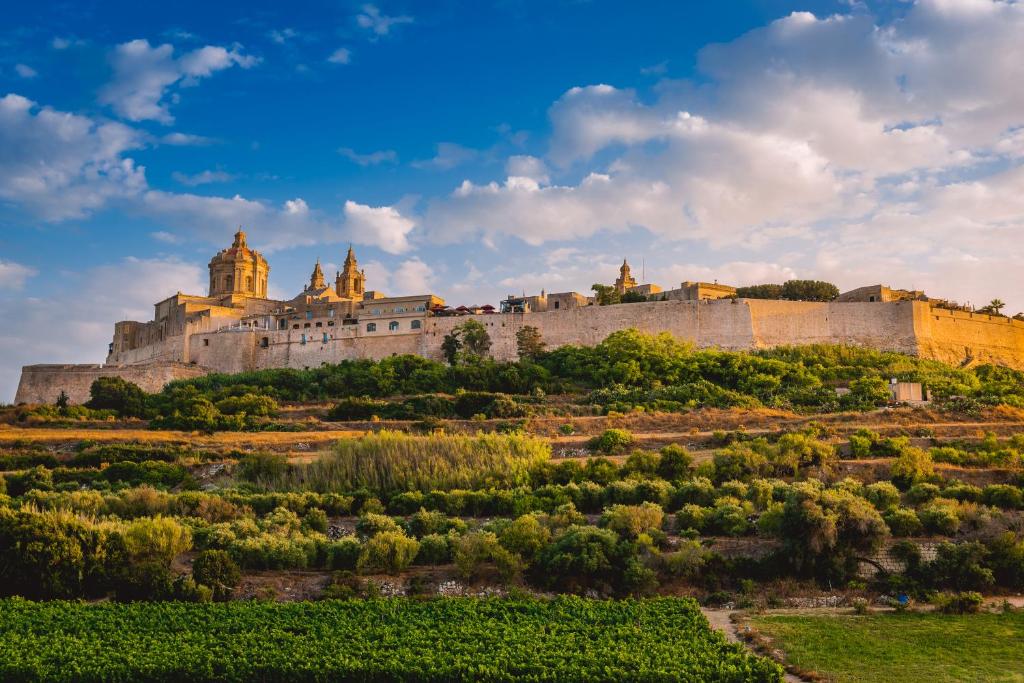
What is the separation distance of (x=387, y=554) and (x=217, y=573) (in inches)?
109

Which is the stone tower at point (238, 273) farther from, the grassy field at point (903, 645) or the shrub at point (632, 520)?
the grassy field at point (903, 645)

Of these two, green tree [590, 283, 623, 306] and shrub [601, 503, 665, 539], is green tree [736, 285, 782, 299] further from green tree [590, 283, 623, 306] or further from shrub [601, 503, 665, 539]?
shrub [601, 503, 665, 539]

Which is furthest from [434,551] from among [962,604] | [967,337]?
[967,337]

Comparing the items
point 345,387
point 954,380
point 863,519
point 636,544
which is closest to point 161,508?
point 636,544

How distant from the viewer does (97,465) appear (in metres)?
25.9

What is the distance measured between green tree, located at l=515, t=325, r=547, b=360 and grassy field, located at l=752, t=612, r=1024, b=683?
110 feet

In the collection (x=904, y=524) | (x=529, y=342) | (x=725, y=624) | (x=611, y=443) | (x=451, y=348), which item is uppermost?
(x=529, y=342)

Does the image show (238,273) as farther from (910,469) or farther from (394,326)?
(910,469)

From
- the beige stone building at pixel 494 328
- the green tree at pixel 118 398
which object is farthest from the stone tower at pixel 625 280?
the green tree at pixel 118 398

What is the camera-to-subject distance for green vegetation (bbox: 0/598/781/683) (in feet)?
35.9

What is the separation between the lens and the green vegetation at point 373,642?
10.9m

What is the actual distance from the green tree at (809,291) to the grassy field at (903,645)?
39.7 m

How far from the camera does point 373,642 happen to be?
1184cm

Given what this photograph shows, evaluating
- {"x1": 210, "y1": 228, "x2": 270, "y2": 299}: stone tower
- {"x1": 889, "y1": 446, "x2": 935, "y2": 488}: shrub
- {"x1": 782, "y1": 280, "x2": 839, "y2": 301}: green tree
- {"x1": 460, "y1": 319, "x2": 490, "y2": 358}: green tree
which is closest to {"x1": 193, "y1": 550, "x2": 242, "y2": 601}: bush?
{"x1": 889, "y1": 446, "x2": 935, "y2": 488}: shrub
